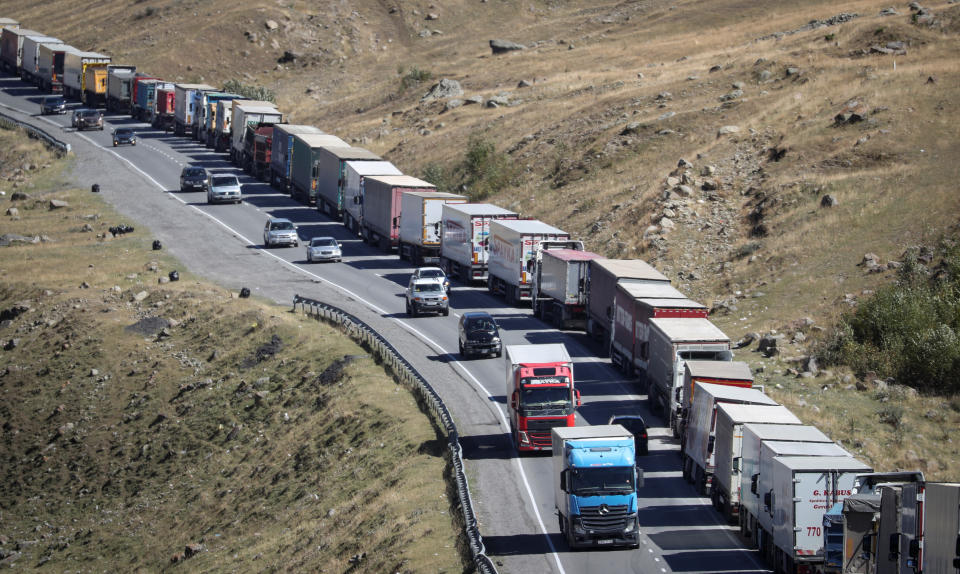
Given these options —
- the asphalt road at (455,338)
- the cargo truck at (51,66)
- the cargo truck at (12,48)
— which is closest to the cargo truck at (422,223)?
the asphalt road at (455,338)

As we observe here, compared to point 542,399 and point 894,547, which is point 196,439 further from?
point 894,547

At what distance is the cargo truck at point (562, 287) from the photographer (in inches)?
2037

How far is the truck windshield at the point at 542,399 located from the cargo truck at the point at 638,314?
307 inches

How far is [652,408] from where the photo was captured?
41.3 m

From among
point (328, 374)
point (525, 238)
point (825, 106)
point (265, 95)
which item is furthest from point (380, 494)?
point (265, 95)

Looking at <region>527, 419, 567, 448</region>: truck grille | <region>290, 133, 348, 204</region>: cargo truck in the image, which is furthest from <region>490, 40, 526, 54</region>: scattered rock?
<region>527, 419, 567, 448</region>: truck grille

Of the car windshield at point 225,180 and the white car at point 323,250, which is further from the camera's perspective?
the car windshield at point 225,180

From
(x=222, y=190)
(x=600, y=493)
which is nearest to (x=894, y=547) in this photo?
(x=600, y=493)

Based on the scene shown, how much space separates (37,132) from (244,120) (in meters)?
23.3

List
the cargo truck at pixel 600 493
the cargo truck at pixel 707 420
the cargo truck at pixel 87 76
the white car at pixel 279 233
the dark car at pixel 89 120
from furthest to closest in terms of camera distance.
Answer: the cargo truck at pixel 87 76, the dark car at pixel 89 120, the white car at pixel 279 233, the cargo truck at pixel 707 420, the cargo truck at pixel 600 493

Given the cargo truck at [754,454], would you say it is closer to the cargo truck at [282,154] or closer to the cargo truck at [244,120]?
the cargo truck at [282,154]

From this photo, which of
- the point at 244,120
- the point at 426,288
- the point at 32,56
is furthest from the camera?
the point at 32,56

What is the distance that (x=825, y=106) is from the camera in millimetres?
77688

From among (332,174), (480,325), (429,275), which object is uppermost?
(332,174)
